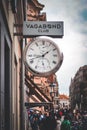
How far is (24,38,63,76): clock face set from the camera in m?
13.5

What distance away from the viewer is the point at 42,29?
1303 cm

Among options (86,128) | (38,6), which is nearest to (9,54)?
(86,128)

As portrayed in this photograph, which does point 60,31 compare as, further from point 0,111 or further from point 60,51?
point 0,111

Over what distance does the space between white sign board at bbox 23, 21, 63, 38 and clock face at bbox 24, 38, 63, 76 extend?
39cm

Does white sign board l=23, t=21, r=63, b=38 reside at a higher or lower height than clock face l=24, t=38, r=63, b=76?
higher

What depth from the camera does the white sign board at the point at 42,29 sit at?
13.0m

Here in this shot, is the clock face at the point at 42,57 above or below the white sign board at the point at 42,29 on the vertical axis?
below

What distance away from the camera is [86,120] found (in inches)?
1164

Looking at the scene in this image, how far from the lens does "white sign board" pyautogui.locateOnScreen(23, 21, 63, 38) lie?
13.0 m

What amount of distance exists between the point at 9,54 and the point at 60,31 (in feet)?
4.27

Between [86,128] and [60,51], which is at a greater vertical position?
[60,51]

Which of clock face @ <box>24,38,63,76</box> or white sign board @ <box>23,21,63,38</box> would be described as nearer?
white sign board @ <box>23,21,63,38</box>

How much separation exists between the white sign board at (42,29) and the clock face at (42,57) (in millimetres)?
388

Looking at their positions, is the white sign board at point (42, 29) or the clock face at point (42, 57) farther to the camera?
the clock face at point (42, 57)
